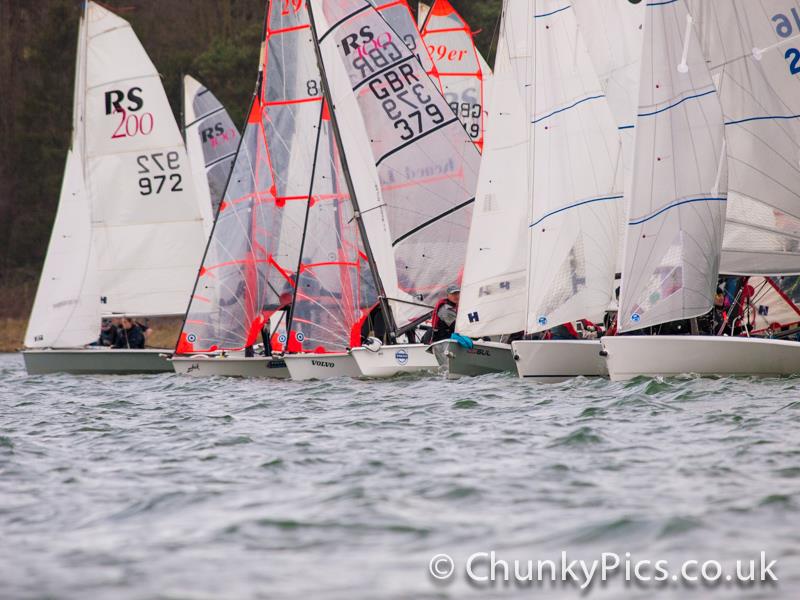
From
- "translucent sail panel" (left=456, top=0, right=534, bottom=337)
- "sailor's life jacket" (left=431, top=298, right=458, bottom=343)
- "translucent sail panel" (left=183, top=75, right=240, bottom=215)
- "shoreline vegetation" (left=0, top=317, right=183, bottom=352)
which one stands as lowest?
"shoreline vegetation" (left=0, top=317, right=183, bottom=352)

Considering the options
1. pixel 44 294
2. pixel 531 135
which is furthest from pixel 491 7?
pixel 531 135

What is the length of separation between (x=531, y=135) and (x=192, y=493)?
11.4m

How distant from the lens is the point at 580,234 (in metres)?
19.3

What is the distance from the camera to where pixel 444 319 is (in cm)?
2119

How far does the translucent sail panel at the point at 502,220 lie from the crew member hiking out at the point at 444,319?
104cm

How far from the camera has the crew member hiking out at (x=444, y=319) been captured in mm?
21188

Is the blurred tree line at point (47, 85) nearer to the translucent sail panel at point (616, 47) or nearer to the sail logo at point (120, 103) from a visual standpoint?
the sail logo at point (120, 103)

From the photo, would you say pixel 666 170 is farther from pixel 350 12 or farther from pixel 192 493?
pixel 192 493

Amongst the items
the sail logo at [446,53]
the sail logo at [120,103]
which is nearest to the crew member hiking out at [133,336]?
the sail logo at [120,103]

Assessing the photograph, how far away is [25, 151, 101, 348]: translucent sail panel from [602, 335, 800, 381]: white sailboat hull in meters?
13.1

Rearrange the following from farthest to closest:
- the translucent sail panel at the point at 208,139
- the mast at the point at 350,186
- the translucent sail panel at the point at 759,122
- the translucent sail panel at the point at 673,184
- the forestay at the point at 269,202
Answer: the translucent sail panel at the point at 208,139, the forestay at the point at 269,202, the mast at the point at 350,186, the translucent sail panel at the point at 759,122, the translucent sail panel at the point at 673,184

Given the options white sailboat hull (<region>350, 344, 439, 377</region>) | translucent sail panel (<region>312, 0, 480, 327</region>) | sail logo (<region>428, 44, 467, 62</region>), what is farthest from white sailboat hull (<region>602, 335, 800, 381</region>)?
sail logo (<region>428, 44, 467, 62</region>)

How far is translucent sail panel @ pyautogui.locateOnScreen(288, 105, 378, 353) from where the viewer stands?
21.3m

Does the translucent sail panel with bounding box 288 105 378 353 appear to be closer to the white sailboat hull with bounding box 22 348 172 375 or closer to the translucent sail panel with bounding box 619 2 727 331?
the white sailboat hull with bounding box 22 348 172 375
